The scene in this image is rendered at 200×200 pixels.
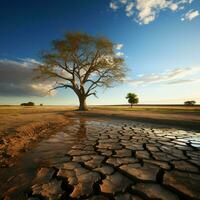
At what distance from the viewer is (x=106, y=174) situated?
2.49 m

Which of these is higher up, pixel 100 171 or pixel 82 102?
pixel 82 102

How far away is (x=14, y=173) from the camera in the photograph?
2578mm

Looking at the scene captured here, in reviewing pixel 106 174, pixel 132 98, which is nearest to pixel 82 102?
pixel 106 174

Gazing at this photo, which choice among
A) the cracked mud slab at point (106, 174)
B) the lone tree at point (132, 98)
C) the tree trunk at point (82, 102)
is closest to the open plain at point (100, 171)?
the cracked mud slab at point (106, 174)

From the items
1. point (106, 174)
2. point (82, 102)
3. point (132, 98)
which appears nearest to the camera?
point (106, 174)

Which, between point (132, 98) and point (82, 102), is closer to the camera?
point (82, 102)

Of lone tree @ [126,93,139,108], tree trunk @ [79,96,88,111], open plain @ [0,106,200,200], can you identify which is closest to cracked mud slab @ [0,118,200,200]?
open plain @ [0,106,200,200]

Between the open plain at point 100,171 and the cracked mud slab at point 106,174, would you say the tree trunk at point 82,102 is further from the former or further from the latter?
the cracked mud slab at point 106,174

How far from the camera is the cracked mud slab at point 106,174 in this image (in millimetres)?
1963

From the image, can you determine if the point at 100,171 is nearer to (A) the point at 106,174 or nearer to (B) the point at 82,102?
(A) the point at 106,174

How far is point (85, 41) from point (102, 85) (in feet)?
19.5

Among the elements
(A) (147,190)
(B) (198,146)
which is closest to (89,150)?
(A) (147,190)

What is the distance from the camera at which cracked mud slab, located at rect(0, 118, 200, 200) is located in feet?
6.44

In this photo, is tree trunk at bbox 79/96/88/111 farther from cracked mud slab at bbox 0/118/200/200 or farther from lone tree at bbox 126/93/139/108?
lone tree at bbox 126/93/139/108
